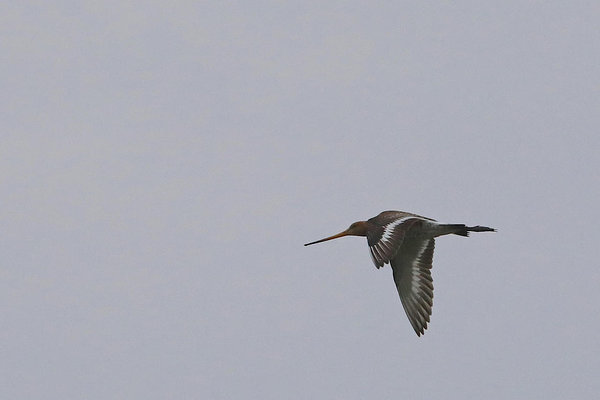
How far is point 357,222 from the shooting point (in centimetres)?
2366

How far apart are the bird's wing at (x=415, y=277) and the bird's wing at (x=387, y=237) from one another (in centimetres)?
93

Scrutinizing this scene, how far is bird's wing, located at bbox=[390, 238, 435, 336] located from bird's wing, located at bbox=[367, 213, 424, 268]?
3.05 ft

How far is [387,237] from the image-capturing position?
20.6 m

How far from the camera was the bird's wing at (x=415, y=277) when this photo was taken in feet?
75.6

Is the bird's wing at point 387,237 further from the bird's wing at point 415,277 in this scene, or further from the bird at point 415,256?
the bird's wing at point 415,277

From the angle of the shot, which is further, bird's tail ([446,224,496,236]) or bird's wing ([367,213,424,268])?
bird's tail ([446,224,496,236])

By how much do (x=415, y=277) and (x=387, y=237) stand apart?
113 inches

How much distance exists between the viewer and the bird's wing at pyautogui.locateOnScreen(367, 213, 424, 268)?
65.0 ft

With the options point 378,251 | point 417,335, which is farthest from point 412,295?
point 378,251

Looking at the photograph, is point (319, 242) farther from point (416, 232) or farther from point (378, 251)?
point (378, 251)

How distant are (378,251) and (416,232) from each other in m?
3.14

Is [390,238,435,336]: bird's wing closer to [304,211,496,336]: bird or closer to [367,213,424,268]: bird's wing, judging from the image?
[304,211,496,336]: bird

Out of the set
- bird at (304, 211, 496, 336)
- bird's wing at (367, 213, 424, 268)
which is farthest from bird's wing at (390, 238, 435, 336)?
bird's wing at (367, 213, 424, 268)

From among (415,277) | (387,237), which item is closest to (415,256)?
(415,277)
